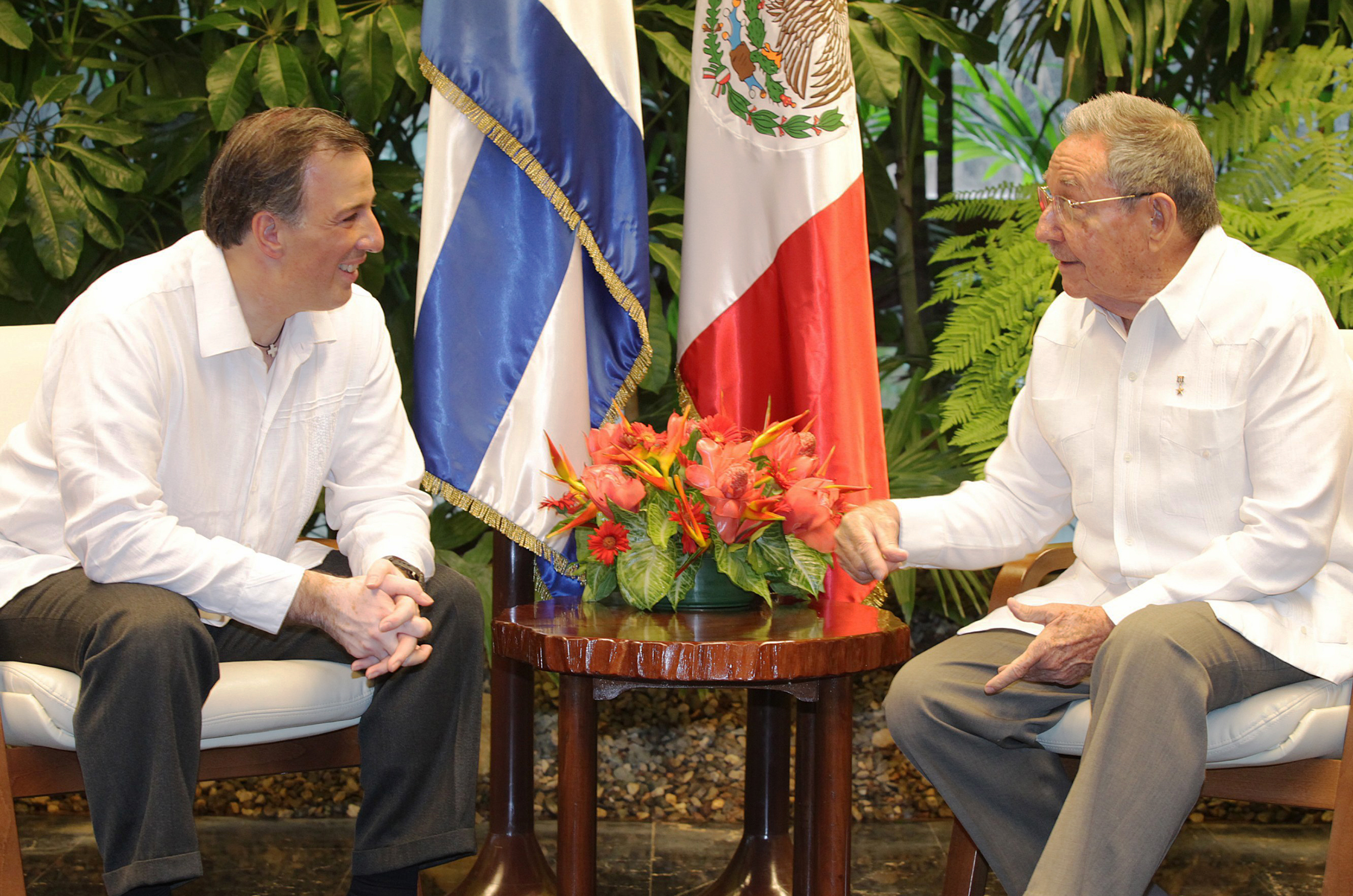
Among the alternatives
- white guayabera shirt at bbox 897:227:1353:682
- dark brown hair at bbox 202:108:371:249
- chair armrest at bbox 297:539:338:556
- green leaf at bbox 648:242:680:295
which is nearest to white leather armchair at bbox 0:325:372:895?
chair armrest at bbox 297:539:338:556

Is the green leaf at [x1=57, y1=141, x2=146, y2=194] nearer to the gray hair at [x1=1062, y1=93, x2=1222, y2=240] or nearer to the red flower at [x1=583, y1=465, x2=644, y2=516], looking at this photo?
the red flower at [x1=583, y1=465, x2=644, y2=516]

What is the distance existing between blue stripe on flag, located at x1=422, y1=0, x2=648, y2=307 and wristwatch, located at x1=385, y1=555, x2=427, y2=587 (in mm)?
732

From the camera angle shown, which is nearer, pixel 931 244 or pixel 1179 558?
pixel 1179 558

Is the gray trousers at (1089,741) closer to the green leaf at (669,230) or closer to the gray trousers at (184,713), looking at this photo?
the gray trousers at (184,713)

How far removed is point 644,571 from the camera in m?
1.87

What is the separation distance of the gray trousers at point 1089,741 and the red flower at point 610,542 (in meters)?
0.47

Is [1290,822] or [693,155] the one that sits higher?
[693,155]

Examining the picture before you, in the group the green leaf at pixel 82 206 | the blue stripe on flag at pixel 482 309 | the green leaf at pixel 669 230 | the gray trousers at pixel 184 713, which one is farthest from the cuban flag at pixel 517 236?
the green leaf at pixel 82 206

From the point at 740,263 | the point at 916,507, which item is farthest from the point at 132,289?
the point at 916,507

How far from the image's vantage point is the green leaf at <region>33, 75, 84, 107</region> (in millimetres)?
3033

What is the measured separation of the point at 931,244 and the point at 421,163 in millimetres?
1716

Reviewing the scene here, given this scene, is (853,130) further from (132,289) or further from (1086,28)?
(132,289)

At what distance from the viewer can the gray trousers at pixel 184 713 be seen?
5.40 feet

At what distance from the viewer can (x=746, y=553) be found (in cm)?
189
